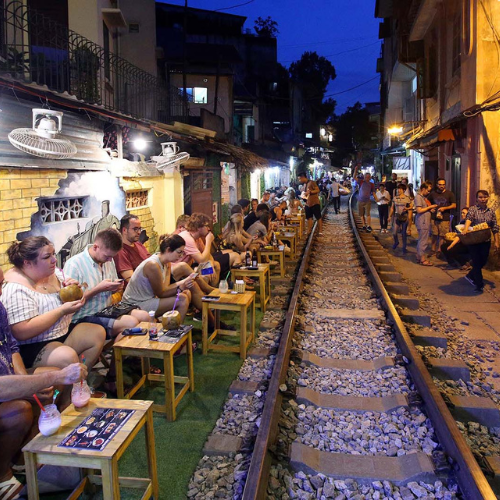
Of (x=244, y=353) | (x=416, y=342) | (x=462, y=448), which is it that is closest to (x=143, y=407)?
(x=462, y=448)

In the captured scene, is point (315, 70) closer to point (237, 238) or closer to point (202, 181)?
point (202, 181)

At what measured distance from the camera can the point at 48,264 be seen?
4.32 meters

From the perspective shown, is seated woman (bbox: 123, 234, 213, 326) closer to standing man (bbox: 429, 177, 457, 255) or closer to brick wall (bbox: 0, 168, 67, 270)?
brick wall (bbox: 0, 168, 67, 270)

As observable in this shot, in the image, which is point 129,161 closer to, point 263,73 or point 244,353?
point 244,353

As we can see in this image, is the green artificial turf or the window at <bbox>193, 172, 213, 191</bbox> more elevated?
the window at <bbox>193, 172, 213, 191</bbox>

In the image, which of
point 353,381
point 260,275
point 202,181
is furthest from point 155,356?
point 202,181

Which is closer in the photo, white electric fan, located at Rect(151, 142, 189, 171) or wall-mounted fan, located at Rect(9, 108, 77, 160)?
wall-mounted fan, located at Rect(9, 108, 77, 160)

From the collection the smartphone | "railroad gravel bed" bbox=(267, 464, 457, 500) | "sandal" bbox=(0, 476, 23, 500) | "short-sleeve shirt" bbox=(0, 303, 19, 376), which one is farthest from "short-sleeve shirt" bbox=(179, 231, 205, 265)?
"sandal" bbox=(0, 476, 23, 500)

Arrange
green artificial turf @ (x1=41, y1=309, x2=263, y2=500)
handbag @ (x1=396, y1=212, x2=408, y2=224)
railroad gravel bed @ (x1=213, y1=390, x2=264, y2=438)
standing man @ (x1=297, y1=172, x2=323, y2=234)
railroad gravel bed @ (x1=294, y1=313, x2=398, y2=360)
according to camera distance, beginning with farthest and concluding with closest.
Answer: standing man @ (x1=297, y1=172, x2=323, y2=234) → handbag @ (x1=396, y1=212, x2=408, y2=224) → railroad gravel bed @ (x1=294, y1=313, x2=398, y2=360) → railroad gravel bed @ (x1=213, y1=390, x2=264, y2=438) → green artificial turf @ (x1=41, y1=309, x2=263, y2=500)

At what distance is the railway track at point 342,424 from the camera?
147 inches

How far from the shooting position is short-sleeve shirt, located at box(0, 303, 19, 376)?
11.6ft

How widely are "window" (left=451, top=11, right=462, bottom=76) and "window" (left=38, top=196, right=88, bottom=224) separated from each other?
1149cm

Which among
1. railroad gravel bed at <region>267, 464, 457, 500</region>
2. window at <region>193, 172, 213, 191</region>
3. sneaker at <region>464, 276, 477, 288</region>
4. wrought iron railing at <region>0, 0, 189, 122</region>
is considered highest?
wrought iron railing at <region>0, 0, 189, 122</region>

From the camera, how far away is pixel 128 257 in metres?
7.19
